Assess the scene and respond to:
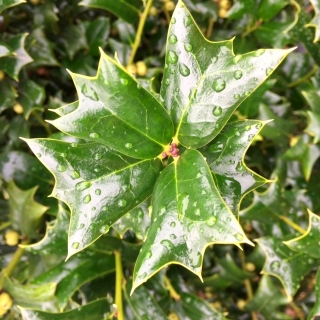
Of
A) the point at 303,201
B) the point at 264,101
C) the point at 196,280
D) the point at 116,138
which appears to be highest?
the point at 116,138

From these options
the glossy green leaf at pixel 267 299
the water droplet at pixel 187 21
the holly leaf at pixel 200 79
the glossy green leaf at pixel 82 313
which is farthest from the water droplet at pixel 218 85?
the glossy green leaf at pixel 267 299

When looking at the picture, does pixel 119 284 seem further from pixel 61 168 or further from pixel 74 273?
pixel 61 168

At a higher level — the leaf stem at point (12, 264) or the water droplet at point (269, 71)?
the water droplet at point (269, 71)

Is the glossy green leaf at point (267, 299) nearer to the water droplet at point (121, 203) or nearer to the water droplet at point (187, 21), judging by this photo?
the water droplet at point (121, 203)

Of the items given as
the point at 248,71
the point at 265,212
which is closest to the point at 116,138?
the point at 248,71

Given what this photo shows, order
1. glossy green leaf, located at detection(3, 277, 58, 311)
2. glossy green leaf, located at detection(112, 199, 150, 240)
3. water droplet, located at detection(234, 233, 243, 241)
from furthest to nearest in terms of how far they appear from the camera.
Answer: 1. glossy green leaf, located at detection(3, 277, 58, 311)
2. glossy green leaf, located at detection(112, 199, 150, 240)
3. water droplet, located at detection(234, 233, 243, 241)

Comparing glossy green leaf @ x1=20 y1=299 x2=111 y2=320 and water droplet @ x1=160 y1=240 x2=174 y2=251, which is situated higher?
water droplet @ x1=160 y1=240 x2=174 y2=251

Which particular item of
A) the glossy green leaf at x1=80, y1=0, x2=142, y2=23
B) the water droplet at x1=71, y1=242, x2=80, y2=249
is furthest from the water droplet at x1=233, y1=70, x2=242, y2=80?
the glossy green leaf at x1=80, y1=0, x2=142, y2=23

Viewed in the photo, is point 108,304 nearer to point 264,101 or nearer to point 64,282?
point 64,282

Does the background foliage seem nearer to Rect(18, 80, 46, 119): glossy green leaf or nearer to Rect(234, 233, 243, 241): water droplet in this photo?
Rect(18, 80, 46, 119): glossy green leaf
